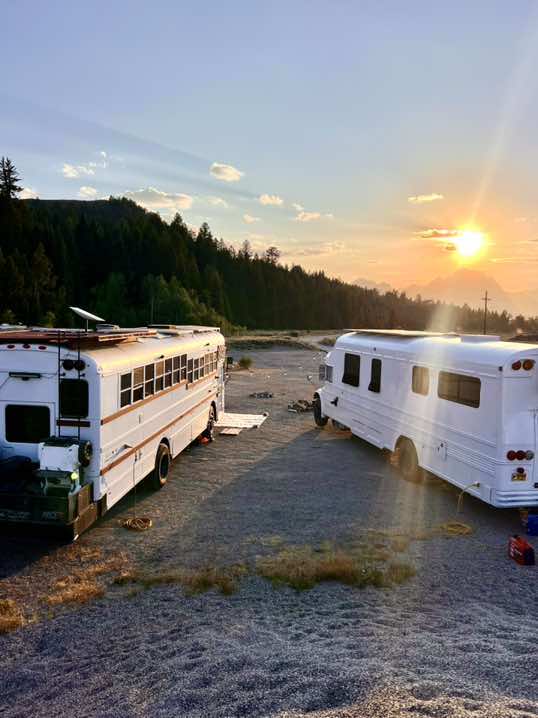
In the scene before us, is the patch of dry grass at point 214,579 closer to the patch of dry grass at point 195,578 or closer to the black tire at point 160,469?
the patch of dry grass at point 195,578

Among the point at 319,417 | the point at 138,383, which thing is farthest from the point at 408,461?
the point at 138,383

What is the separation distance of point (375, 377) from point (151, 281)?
2668 inches

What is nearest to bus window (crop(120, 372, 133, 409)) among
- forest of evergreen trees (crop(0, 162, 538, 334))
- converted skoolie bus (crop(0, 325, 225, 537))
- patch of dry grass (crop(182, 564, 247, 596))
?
converted skoolie bus (crop(0, 325, 225, 537))

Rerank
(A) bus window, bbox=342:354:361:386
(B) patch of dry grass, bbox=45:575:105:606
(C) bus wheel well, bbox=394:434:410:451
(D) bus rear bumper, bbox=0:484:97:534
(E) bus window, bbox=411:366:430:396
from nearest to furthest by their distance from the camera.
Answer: (B) patch of dry grass, bbox=45:575:105:606 < (D) bus rear bumper, bbox=0:484:97:534 < (E) bus window, bbox=411:366:430:396 < (C) bus wheel well, bbox=394:434:410:451 < (A) bus window, bbox=342:354:361:386

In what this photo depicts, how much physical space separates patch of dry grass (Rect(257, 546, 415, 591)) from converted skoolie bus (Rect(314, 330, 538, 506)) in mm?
2720

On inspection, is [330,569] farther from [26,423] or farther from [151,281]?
[151,281]

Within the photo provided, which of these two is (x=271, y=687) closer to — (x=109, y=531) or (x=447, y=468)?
(x=109, y=531)

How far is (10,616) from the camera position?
20.4 feet

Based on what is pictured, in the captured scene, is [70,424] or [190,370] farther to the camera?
[190,370]

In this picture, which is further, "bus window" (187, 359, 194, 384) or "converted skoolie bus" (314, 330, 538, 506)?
"bus window" (187, 359, 194, 384)

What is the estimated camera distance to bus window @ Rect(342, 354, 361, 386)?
15.0 meters

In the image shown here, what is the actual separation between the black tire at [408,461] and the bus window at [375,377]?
175 centimetres

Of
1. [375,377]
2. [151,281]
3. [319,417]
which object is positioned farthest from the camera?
[151,281]

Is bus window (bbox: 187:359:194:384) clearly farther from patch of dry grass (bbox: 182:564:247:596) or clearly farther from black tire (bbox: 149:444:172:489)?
patch of dry grass (bbox: 182:564:247:596)
